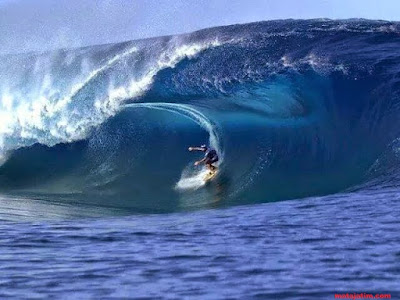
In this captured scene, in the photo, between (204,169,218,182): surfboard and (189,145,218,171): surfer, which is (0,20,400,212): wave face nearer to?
(204,169,218,182): surfboard

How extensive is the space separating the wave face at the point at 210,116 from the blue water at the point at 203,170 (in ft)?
0.17

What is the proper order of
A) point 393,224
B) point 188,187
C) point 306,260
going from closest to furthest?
point 306,260 → point 393,224 → point 188,187

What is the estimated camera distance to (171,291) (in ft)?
23.2

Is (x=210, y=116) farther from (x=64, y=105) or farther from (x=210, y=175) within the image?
(x=64, y=105)

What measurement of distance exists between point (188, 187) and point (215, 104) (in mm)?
4461

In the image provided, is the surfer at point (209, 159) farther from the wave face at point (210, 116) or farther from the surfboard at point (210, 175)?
the wave face at point (210, 116)

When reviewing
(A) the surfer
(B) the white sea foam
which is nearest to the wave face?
(B) the white sea foam

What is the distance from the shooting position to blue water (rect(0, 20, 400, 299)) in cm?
772

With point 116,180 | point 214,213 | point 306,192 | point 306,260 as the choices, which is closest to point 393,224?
point 306,260

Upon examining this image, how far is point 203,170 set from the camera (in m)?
17.7

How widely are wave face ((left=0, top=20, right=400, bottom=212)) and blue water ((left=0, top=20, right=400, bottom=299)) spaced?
50 mm

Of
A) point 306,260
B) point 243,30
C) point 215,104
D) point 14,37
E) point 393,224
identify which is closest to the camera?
point 306,260

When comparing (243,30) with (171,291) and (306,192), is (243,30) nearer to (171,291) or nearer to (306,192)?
(306,192)

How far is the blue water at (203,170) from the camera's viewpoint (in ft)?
25.3
